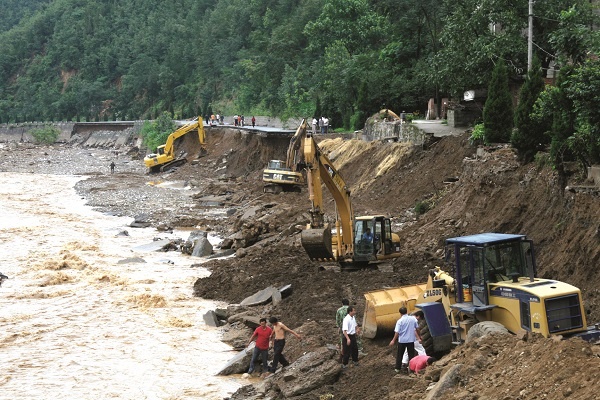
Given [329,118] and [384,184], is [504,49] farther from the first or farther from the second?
[329,118]

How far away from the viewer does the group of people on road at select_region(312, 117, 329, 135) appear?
60078 millimetres

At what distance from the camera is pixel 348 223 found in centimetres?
2442

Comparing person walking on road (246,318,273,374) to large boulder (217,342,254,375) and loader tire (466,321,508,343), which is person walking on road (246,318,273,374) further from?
loader tire (466,321,508,343)

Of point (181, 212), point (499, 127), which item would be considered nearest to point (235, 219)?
point (181, 212)

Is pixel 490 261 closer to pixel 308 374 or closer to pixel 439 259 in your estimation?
pixel 308 374

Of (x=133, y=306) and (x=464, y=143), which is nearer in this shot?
(x=133, y=306)

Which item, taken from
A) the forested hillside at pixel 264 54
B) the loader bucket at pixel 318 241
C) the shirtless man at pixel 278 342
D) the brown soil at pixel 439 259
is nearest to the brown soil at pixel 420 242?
the brown soil at pixel 439 259

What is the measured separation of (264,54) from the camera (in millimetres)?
101312

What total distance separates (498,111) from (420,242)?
21.3 ft

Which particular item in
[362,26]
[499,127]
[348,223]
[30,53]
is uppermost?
[30,53]

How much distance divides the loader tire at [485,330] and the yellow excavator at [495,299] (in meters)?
0.02

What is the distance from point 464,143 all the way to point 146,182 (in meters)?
33.1

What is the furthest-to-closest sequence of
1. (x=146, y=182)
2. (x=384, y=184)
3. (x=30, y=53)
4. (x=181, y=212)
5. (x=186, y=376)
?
(x=30, y=53) → (x=146, y=182) → (x=181, y=212) → (x=384, y=184) → (x=186, y=376)

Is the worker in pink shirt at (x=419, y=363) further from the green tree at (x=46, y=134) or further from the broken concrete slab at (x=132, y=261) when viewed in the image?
the green tree at (x=46, y=134)
